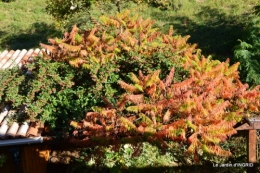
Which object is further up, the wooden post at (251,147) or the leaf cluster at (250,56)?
the leaf cluster at (250,56)

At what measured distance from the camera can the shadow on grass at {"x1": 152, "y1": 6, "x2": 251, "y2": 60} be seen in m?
15.3

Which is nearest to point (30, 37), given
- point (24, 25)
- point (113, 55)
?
point (24, 25)

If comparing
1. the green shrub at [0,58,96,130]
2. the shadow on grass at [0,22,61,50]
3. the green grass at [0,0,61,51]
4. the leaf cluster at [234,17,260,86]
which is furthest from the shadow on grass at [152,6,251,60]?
the green shrub at [0,58,96,130]

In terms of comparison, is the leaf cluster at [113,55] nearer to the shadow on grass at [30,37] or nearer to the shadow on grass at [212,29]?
the shadow on grass at [212,29]

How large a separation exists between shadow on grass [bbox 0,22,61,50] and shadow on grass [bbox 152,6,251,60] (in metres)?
5.87

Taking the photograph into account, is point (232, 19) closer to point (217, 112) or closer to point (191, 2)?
point (191, 2)

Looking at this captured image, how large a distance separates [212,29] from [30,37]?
9.52 m

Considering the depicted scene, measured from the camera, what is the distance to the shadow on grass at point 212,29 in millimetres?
15328

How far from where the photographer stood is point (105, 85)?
8008 mm

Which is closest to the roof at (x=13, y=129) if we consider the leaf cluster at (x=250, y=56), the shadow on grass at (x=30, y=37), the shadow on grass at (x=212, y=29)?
the leaf cluster at (x=250, y=56)

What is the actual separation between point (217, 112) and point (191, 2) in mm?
14617

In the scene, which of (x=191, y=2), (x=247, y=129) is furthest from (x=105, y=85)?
(x=191, y=2)

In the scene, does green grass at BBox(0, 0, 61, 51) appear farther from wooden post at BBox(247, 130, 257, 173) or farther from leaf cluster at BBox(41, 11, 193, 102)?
wooden post at BBox(247, 130, 257, 173)

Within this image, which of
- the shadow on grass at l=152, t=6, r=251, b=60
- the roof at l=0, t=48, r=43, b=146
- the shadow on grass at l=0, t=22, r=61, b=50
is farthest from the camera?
the shadow on grass at l=0, t=22, r=61, b=50
